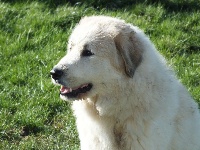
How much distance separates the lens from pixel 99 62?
426 cm

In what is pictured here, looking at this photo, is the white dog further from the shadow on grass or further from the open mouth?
the shadow on grass

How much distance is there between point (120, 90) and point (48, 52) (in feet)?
8.94

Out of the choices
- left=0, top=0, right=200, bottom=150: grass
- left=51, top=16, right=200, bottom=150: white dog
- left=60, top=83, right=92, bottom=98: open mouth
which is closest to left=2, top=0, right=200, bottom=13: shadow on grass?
left=0, top=0, right=200, bottom=150: grass

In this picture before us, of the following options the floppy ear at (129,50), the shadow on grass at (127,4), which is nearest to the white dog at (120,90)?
the floppy ear at (129,50)

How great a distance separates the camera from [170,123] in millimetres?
4438

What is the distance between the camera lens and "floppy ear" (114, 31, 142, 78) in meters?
4.18

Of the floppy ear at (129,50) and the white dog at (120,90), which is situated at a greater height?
the floppy ear at (129,50)

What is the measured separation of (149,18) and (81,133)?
3.31 m

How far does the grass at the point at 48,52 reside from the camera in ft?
18.4

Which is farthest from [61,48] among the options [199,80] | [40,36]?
[199,80]

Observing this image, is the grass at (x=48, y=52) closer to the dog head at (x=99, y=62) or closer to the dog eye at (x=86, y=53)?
the dog head at (x=99, y=62)

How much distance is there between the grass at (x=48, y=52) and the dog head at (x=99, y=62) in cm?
129

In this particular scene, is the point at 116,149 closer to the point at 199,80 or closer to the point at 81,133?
the point at 81,133

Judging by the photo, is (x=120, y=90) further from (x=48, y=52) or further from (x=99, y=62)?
(x=48, y=52)
